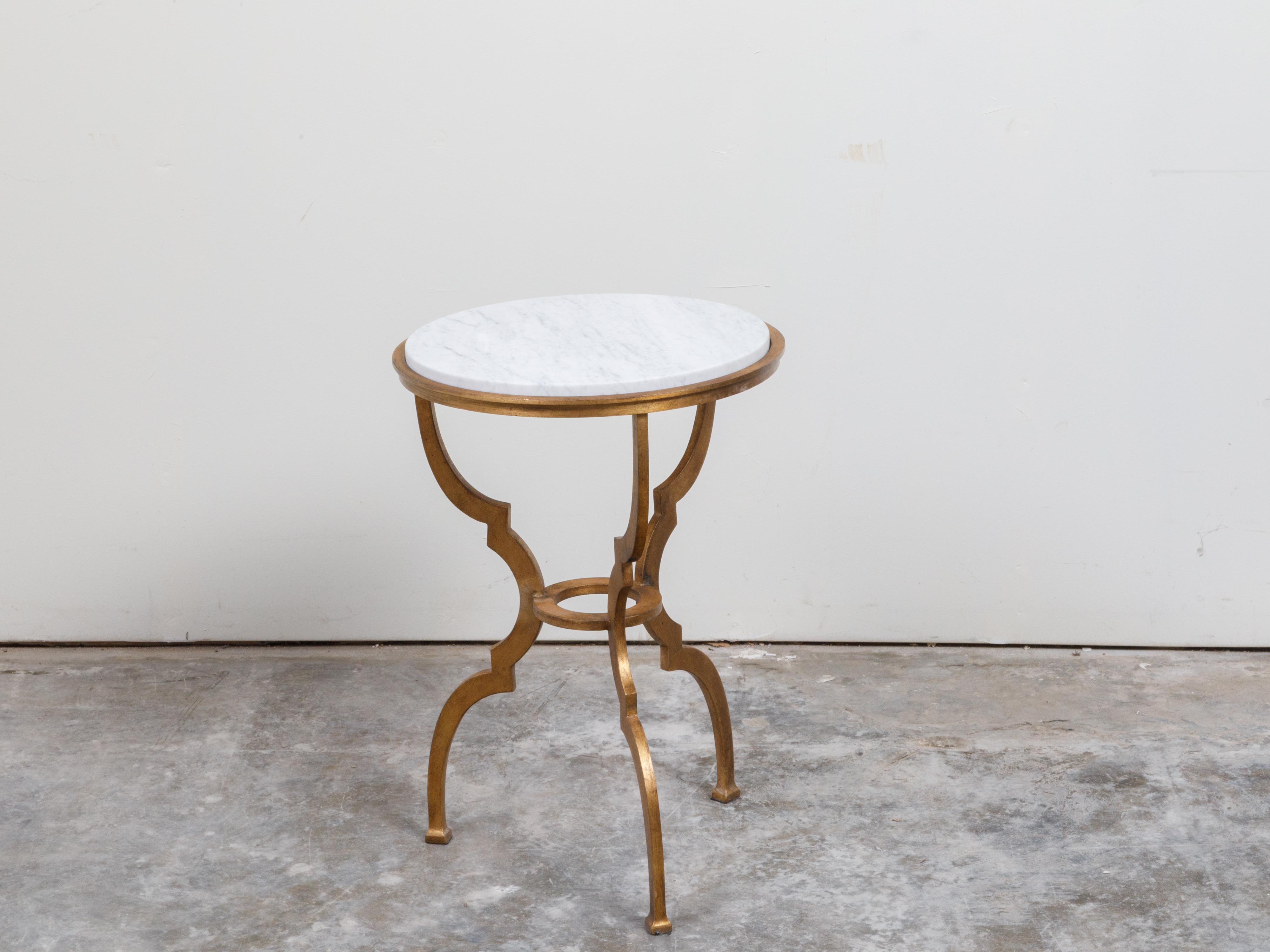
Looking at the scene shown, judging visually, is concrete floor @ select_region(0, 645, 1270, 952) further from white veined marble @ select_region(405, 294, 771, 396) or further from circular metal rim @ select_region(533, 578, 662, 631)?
white veined marble @ select_region(405, 294, 771, 396)

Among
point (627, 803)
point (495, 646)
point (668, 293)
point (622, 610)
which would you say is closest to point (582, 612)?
point (622, 610)

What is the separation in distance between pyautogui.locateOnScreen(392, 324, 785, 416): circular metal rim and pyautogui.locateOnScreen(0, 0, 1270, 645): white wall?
1.05 meters

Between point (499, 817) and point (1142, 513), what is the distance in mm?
1825

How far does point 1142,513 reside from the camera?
3391mm

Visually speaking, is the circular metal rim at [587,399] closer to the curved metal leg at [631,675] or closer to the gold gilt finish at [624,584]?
the gold gilt finish at [624,584]

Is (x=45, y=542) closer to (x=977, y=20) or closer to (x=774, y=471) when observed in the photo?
(x=774, y=471)

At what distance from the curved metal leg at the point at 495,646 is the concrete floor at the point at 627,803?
12 cm

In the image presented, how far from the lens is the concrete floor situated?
7.84ft

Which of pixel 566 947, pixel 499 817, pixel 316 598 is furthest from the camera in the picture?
pixel 316 598

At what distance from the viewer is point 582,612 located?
2.55m

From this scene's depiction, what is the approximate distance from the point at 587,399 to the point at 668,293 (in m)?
→ 1.18

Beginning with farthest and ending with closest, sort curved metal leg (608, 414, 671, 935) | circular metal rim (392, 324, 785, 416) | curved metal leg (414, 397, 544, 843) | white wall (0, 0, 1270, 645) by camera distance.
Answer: white wall (0, 0, 1270, 645) → curved metal leg (414, 397, 544, 843) → curved metal leg (608, 414, 671, 935) → circular metal rim (392, 324, 785, 416)

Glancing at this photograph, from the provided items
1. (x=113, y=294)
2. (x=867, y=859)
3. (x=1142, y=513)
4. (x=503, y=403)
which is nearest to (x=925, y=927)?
(x=867, y=859)

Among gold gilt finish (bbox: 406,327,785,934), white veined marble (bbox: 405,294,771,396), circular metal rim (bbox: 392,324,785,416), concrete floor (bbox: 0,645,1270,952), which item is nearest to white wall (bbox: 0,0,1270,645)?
concrete floor (bbox: 0,645,1270,952)
